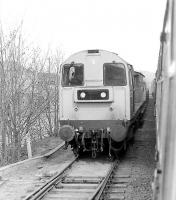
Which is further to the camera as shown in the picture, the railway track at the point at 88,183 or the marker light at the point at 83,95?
the marker light at the point at 83,95

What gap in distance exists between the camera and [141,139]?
15.2m

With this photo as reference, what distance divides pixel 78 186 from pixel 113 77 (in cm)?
376

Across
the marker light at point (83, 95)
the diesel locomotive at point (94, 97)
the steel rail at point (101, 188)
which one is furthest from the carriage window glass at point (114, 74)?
the steel rail at point (101, 188)

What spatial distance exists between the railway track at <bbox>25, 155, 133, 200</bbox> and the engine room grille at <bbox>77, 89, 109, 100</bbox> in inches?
77.4

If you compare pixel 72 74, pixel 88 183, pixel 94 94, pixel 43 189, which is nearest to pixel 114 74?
pixel 94 94

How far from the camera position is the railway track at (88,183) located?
780 cm

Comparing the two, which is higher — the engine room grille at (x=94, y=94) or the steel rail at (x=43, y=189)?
the engine room grille at (x=94, y=94)

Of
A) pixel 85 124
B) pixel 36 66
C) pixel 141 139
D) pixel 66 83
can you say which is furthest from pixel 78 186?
pixel 36 66

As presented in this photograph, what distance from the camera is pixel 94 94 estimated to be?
10852mm

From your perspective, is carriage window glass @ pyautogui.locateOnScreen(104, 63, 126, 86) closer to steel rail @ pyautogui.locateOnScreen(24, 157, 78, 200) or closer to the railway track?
the railway track

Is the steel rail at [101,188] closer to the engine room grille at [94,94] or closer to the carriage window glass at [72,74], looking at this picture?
the engine room grille at [94,94]

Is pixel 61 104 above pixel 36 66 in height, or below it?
below

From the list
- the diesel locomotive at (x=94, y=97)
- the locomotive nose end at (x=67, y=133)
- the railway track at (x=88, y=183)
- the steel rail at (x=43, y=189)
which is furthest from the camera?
the diesel locomotive at (x=94, y=97)

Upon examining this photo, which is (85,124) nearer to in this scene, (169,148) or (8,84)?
(8,84)
